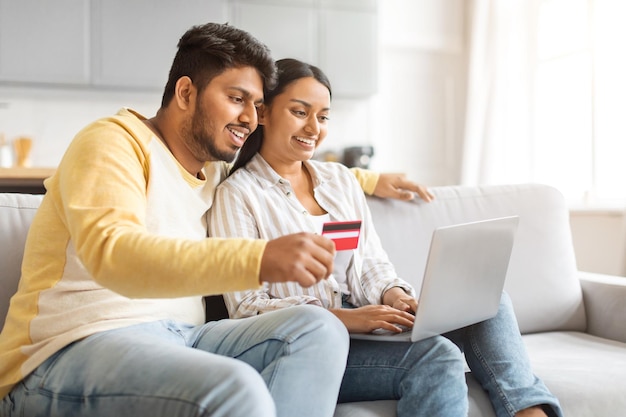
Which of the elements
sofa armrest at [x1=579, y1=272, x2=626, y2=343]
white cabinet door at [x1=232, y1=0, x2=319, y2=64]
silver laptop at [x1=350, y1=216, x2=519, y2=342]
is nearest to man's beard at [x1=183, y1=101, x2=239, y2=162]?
silver laptop at [x1=350, y1=216, x2=519, y2=342]

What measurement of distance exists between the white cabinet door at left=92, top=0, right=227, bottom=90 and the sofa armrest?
9.06 ft

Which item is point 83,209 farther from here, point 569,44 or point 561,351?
point 569,44

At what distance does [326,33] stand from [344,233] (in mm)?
3268

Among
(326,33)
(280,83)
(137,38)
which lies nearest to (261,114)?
(280,83)

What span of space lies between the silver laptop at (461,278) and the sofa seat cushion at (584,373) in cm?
25

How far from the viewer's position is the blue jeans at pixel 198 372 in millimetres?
1044

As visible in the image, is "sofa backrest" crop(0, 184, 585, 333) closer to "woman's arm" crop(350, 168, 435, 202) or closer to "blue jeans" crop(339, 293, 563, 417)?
"woman's arm" crop(350, 168, 435, 202)

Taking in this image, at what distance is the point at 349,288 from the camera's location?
1767mm

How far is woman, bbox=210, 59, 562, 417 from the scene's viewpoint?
58.0 inches

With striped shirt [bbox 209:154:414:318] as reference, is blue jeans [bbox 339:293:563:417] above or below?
below

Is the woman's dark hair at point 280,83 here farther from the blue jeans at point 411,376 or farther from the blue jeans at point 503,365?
the blue jeans at point 503,365

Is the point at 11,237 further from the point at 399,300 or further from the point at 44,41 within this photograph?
the point at 44,41

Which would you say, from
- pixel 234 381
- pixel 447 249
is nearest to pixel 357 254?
pixel 447 249

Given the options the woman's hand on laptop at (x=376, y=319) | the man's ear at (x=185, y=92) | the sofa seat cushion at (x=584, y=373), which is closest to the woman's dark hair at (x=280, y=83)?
the man's ear at (x=185, y=92)
